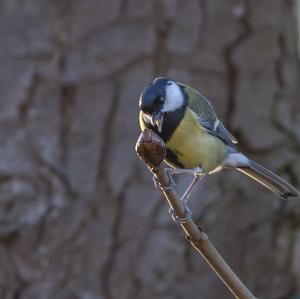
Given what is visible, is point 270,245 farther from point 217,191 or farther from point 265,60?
point 265,60

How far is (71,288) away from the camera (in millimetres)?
3061

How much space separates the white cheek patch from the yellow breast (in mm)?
44

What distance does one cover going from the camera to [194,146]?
2.36 meters

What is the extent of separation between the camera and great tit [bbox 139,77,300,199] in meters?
2.09

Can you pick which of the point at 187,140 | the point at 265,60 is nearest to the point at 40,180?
the point at 187,140

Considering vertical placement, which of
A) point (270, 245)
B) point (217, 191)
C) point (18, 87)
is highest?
point (18, 87)

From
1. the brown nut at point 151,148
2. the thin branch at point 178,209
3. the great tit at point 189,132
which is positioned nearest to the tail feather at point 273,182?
the great tit at point 189,132

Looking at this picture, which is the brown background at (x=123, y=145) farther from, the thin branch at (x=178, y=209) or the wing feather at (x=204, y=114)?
the thin branch at (x=178, y=209)

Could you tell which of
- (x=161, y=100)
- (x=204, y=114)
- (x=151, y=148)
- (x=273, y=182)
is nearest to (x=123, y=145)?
(x=204, y=114)

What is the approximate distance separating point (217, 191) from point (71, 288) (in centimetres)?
66

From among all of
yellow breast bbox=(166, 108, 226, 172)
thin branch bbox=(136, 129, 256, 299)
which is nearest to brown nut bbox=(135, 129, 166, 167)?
thin branch bbox=(136, 129, 256, 299)

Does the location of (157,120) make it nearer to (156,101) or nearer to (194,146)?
(156,101)

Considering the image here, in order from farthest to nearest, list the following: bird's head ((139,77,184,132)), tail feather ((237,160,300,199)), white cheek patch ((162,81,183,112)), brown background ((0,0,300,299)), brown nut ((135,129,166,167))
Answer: brown background ((0,0,300,299)), tail feather ((237,160,300,199)), white cheek patch ((162,81,183,112)), bird's head ((139,77,184,132)), brown nut ((135,129,166,167))

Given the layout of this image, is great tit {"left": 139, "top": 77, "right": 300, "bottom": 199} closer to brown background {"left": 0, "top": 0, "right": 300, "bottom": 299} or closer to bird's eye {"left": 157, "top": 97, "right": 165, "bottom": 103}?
bird's eye {"left": 157, "top": 97, "right": 165, "bottom": 103}
